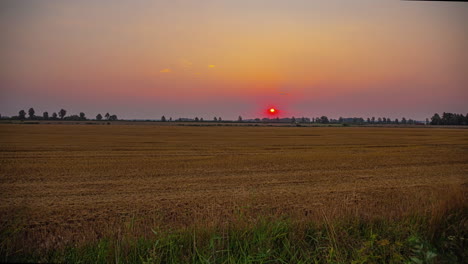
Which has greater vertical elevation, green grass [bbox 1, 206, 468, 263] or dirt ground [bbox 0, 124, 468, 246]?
green grass [bbox 1, 206, 468, 263]

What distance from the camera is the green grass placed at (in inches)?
154

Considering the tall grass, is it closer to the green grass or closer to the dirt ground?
the green grass

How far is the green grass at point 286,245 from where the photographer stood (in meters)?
3.90

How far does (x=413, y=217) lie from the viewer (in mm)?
5164

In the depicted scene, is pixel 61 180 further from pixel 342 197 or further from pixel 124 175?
pixel 342 197

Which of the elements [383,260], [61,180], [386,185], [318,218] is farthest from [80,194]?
[386,185]

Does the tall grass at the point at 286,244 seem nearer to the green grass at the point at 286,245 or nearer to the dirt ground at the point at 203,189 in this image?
the green grass at the point at 286,245

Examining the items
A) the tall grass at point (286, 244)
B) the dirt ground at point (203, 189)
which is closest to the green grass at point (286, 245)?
the tall grass at point (286, 244)

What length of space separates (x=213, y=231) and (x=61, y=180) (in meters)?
9.72

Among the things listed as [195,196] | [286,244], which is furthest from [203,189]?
[286,244]

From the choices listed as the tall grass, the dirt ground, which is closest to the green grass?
the tall grass

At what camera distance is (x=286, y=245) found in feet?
14.0

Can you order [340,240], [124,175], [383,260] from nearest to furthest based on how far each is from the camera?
[383,260] < [340,240] < [124,175]

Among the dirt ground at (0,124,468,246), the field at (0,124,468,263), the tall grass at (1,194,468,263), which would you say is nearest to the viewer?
the tall grass at (1,194,468,263)
